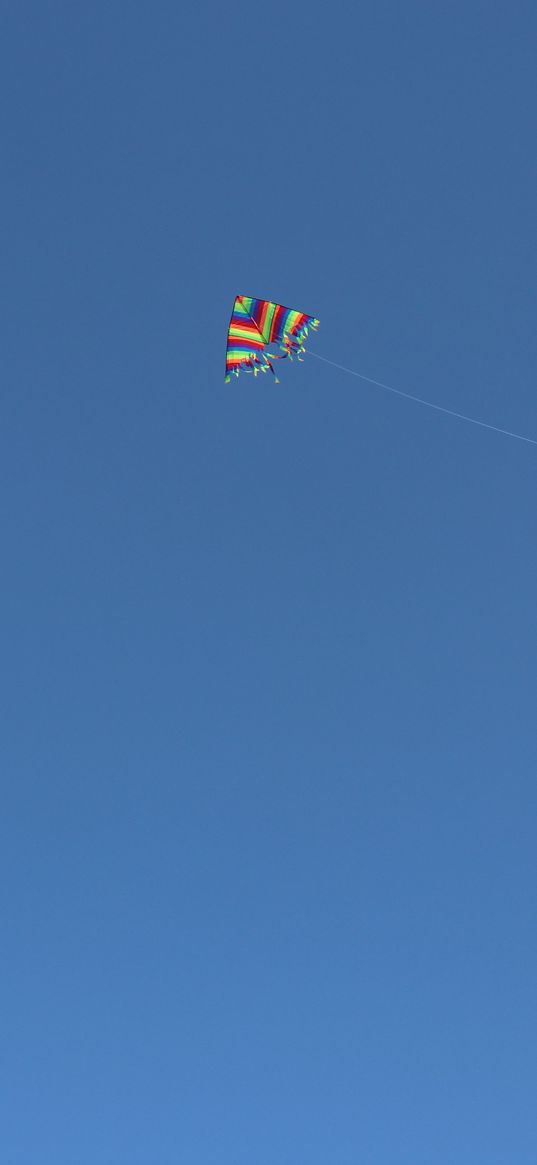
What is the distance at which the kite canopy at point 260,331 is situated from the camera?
62.9 ft

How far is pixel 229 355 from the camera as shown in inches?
755

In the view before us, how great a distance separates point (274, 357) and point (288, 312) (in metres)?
0.88

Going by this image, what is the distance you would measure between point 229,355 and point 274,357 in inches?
34.2

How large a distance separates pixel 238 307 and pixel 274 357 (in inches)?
47.1

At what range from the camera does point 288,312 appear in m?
19.1

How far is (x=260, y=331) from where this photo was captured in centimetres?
1942

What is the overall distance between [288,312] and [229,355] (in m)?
1.39

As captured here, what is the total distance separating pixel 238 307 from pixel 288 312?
3.24ft

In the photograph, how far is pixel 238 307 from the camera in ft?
63.4

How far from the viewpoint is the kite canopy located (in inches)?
755
